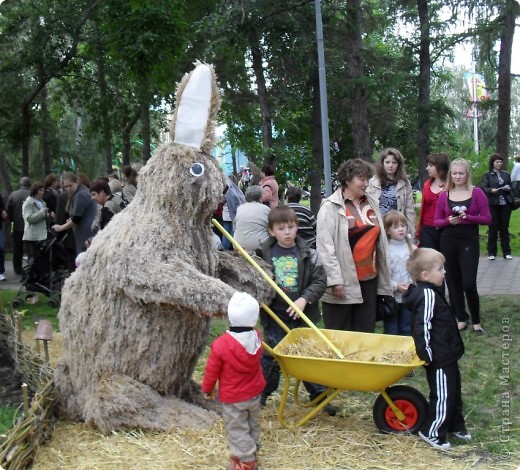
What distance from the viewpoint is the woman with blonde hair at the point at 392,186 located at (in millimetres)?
6410

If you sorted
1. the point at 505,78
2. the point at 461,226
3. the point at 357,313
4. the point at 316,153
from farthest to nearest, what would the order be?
1. the point at 316,153
2. the point at 505,78
3. the point at 461,226
4. the point at 357,313

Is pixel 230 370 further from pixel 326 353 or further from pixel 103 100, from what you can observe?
pixel 103 100

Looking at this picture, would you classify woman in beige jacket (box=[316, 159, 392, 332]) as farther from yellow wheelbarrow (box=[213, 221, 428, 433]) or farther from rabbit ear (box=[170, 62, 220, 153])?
rabbit ear (box=[170, 62, 220, 153])

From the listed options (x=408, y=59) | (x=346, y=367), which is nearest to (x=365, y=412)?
(x=346, y=367)

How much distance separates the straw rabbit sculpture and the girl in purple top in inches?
118

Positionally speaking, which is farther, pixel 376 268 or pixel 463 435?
pixel 376 268

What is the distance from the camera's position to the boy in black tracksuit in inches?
161

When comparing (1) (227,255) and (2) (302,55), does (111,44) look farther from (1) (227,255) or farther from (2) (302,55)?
(1) (227,255)

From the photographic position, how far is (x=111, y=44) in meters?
11.6

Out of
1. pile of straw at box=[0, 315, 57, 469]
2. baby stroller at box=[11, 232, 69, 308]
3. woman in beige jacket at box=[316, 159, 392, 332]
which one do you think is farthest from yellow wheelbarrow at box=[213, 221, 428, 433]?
baby stroller at box=[11, 232, 69, 308]

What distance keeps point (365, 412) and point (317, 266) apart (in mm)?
984

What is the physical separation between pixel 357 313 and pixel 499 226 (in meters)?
6.51

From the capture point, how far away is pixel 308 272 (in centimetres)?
474

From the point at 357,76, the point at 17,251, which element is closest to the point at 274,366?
the point at 17,251
